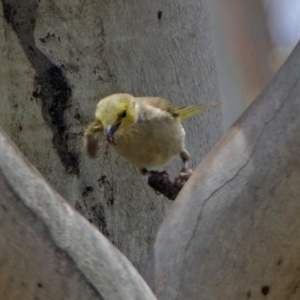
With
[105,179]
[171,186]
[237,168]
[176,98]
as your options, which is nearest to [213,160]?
[237,168]

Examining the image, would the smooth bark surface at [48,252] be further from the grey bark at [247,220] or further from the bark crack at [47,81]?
the bark crack at [47,81]

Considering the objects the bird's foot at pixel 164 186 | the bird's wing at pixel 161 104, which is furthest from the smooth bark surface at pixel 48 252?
the bird's wing at pixel 161 104

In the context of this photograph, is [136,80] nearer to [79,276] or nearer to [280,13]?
[79,276]

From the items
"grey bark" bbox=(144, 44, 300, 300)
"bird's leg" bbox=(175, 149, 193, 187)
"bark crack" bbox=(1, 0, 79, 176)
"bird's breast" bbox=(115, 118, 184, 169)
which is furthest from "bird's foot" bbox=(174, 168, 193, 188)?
"grey bark" bbox=(144, 44, 300, 300)

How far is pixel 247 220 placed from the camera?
4.09 feet

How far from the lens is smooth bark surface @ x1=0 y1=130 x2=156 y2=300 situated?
3.57 feet

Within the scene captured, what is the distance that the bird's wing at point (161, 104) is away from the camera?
6.23 ft

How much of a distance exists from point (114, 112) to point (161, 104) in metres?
0.18

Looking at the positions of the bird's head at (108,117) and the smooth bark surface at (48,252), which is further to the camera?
the bird's head at (108,117)

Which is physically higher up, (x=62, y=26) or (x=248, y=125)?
(x=62, y=26)

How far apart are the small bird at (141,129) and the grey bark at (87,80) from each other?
1.5 inches

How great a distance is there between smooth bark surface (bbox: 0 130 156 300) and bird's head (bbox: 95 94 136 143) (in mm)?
608

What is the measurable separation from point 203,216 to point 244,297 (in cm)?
16

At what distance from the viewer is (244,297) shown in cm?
124
